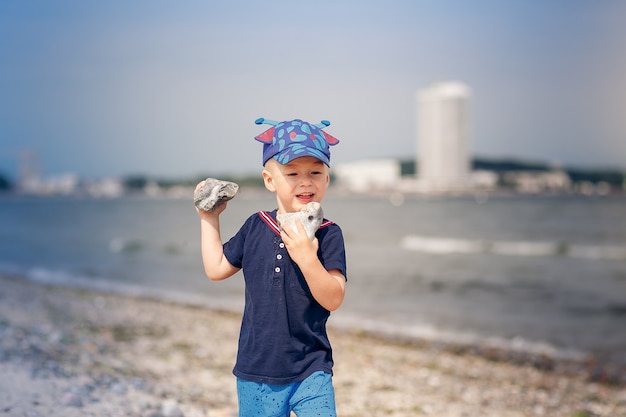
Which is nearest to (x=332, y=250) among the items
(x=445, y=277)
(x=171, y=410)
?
(x=171, y=410)

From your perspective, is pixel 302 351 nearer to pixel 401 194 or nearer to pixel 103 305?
pixel 103 305

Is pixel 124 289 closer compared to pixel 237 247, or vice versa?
pixel 237 247

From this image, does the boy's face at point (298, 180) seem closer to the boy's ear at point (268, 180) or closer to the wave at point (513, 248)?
the boy's ear at point (268, 180)

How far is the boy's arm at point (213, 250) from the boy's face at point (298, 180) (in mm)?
332

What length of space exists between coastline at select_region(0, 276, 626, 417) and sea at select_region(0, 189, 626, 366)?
1.45 metres

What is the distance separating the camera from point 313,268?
7.55 feet

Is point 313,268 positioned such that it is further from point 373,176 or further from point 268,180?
point 373,176

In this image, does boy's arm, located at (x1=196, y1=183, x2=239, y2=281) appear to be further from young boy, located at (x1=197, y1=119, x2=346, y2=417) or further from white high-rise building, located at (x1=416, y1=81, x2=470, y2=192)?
white high-rise building, located at (x1=416, y1=81, x2=470, y2=192)

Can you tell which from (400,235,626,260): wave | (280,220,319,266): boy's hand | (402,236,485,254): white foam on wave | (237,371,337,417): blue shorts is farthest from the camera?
(402,236,485,254): white foam on wave

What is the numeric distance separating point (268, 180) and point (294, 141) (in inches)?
9.5

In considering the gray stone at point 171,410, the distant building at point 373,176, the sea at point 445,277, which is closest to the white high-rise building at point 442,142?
the distant building at point 373,176

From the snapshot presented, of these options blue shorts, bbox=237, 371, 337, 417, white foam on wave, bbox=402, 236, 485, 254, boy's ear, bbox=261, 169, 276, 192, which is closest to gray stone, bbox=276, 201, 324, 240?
boy's ear, bbox=261, 169, 276, 192

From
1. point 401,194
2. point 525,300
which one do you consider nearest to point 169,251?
point 525,300

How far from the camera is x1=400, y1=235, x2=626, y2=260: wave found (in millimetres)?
27609
